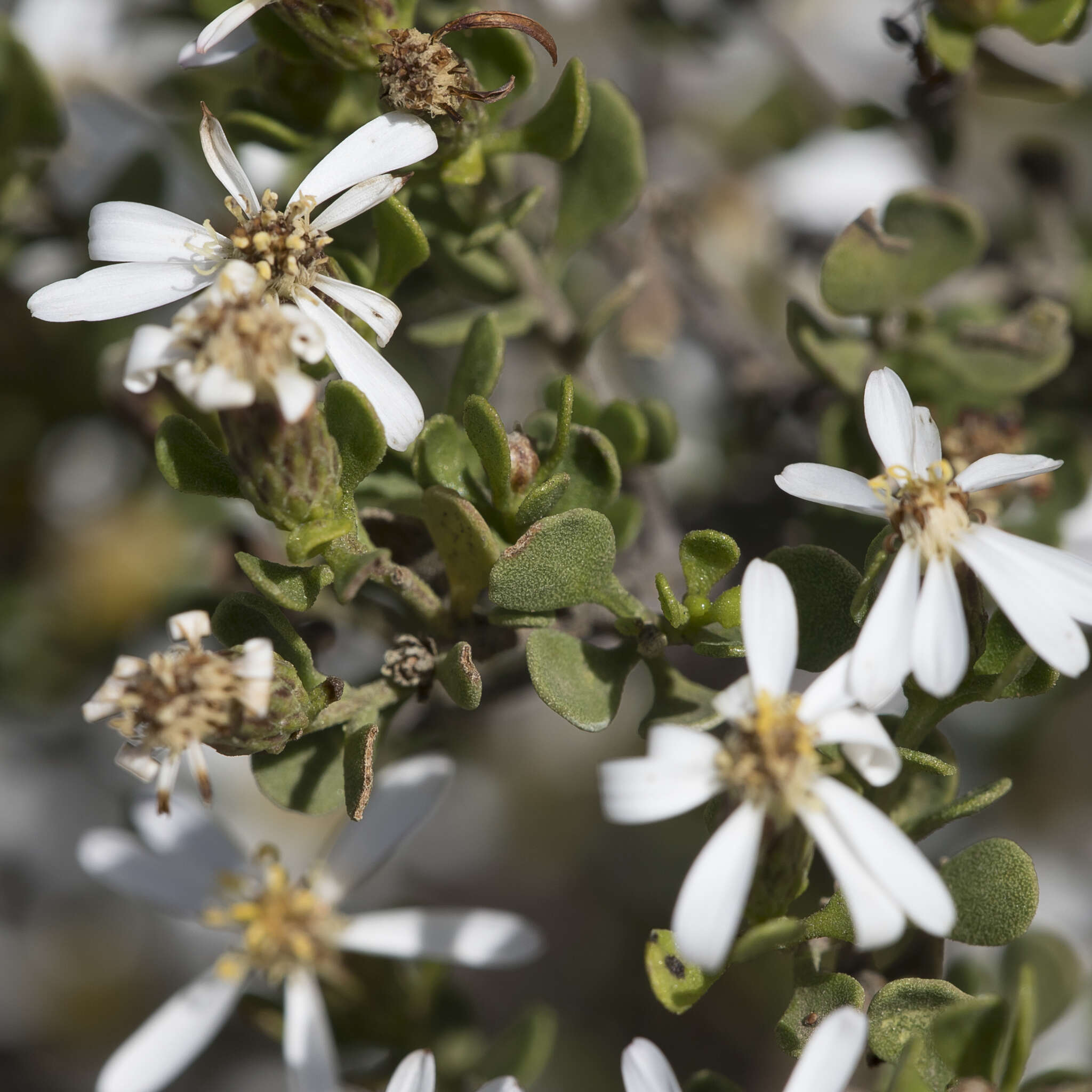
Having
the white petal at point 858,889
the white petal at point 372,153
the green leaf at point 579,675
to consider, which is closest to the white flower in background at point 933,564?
the white petal at point 858,889

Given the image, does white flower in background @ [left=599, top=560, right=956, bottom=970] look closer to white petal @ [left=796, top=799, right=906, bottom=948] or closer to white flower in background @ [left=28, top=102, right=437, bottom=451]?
white petal @ [left=796, top=799, right=906, bottom=948]

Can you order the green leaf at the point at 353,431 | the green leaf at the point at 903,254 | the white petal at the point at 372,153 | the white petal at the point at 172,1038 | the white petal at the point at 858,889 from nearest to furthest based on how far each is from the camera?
the white petal at the point at 858,889 → the green leaf at the point at 353,431 → the white petal at the point at 372,153 → the white petal at the point at 172,1038 → the green leaf at the point at 903,254

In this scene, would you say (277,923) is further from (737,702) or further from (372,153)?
(372,153)

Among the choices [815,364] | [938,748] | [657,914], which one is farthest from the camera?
[657,914]

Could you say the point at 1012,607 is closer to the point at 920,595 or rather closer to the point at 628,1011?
the point at 920,595

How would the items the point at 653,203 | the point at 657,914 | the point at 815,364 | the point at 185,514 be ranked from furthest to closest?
the point at 657,914 < the point at 185,514 < the point at 653,203 < the point at 815,364

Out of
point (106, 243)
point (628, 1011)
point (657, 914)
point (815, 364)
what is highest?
point (106, 243)

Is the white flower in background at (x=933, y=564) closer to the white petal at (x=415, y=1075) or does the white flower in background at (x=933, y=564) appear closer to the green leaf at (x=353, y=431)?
the green leaf at (x=353, y=431)

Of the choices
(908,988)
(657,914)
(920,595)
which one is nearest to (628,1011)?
(657,914)
